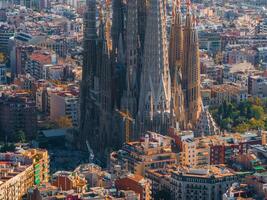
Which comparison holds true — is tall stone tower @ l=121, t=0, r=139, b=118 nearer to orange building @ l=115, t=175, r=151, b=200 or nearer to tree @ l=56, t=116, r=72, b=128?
tree @ l=56, t=116, r=72, b=128

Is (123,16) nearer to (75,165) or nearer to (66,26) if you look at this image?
(75,165)

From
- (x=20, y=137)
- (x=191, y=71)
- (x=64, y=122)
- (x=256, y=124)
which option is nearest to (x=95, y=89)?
(x=20, y=137)

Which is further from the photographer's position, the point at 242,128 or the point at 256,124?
the point at 256,124

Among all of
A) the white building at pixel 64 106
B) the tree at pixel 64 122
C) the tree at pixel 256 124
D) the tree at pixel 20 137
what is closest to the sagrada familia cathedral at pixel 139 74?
the tree at pixel 20 137

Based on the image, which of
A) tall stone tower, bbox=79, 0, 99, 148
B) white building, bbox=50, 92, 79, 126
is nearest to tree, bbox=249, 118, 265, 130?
tall stone tower, bbox=79, 0, 99, 148

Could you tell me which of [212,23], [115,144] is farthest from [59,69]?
A: [212,23]

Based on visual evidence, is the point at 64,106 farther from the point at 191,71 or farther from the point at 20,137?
the point at 191,71

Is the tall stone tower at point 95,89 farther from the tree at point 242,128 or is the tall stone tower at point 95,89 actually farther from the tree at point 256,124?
the tree at point 256,124
